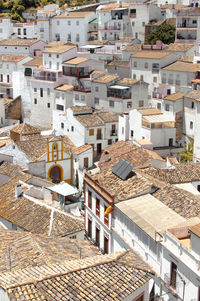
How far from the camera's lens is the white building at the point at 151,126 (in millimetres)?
44188

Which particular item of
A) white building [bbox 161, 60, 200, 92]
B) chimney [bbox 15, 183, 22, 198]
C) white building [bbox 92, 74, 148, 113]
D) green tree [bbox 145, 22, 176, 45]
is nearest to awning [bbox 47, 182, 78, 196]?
chimney [bbox 15, 183, 22, 198]

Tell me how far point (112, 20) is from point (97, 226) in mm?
51988

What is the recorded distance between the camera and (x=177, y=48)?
5841 cm

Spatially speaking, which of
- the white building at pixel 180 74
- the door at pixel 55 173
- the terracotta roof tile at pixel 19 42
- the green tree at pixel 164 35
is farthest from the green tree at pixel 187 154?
the terracotta roof tile at pixel 19 42

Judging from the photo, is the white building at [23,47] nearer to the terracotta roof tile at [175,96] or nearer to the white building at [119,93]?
the white building at [119,93]

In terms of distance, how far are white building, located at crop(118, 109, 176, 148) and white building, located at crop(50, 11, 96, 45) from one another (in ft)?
103

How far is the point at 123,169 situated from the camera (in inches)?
1075

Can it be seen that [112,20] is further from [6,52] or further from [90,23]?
[6,52]

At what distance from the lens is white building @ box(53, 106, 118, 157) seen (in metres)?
47.8

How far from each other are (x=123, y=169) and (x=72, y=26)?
5259 centimetres

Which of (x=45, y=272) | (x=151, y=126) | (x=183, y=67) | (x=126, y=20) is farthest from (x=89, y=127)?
(x=45, y=272)

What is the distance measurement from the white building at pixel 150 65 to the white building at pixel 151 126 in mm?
8543

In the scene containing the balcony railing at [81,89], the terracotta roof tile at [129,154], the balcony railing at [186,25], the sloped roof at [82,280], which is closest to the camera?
the sloped roof at [82,280]

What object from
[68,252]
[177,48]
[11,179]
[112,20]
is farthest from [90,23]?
[68,252]
